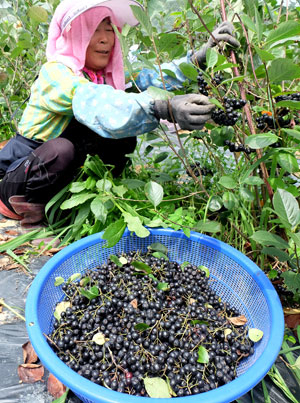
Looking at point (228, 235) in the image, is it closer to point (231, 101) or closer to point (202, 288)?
point (202, 288)

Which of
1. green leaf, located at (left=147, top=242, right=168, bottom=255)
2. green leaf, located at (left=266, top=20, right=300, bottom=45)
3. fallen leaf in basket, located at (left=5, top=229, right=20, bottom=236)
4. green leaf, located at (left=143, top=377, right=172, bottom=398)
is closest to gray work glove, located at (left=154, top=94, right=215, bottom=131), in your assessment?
green leaf, located at (left=266, top=20, right=300, bottom=45)

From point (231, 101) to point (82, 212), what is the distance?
2.59 ft

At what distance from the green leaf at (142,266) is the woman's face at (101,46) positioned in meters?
0.90

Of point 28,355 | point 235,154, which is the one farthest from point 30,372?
point 235,154

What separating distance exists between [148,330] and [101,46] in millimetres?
1132

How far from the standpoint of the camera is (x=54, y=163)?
138 cm

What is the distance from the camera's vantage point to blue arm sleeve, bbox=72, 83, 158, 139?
3.27 feet

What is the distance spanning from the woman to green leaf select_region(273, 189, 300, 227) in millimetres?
327

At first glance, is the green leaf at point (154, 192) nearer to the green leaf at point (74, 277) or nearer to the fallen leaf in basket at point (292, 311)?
the green leaf at point (74, 277)

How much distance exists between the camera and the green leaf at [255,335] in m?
0.87

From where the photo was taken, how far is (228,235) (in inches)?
49.6

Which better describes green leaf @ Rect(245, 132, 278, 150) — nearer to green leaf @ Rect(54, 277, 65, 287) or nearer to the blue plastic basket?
the blue plastic basket

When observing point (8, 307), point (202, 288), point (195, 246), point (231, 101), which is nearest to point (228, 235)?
point (195, 246)

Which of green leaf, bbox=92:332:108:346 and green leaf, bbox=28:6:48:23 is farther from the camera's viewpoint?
green leaf, bbox=28:6:48:23
